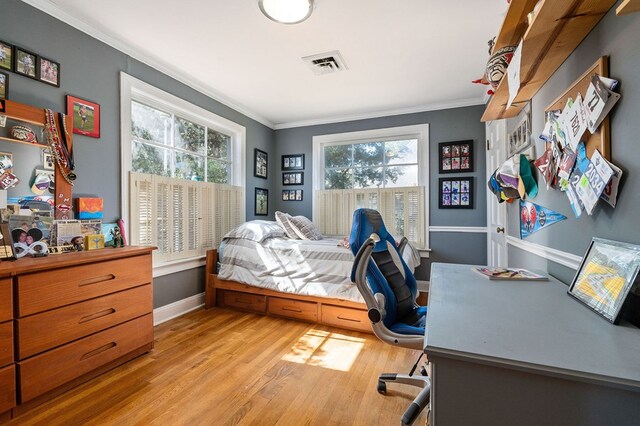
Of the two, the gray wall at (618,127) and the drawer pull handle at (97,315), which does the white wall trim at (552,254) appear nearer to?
the gray wall at (618,127)

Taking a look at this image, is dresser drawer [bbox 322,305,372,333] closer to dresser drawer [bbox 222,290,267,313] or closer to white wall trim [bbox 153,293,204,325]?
dresser drawer [bbox 222,290,267,313]

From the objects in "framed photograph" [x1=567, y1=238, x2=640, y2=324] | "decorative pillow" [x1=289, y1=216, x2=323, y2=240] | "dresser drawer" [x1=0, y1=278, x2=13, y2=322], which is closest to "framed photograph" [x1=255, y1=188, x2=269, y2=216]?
"decorative pillow" [x1=289, y1=216, x2=323, y2=240]

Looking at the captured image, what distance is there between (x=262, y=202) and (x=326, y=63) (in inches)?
90.4

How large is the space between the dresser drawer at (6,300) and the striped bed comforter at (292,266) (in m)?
1.77

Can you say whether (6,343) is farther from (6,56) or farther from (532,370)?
(532,370)

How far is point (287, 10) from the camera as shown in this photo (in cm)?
191

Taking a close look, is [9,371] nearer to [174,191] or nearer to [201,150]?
A: [174,191]

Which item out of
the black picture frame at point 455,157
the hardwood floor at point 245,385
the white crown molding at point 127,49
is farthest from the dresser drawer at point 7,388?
A: the black picture frame at point 455,157

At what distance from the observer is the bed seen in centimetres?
264

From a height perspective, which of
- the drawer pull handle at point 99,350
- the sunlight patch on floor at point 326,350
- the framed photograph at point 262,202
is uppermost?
the framed photograph at point 262,202

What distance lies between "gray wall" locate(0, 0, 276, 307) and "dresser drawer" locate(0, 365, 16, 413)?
1.16 meters

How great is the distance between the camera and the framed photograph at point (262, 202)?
4238 millimetres

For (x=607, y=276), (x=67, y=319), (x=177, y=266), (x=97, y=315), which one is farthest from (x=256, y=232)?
(x=607, y=276)

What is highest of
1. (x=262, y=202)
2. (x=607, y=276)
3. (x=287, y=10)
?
(x=287, y=10)
